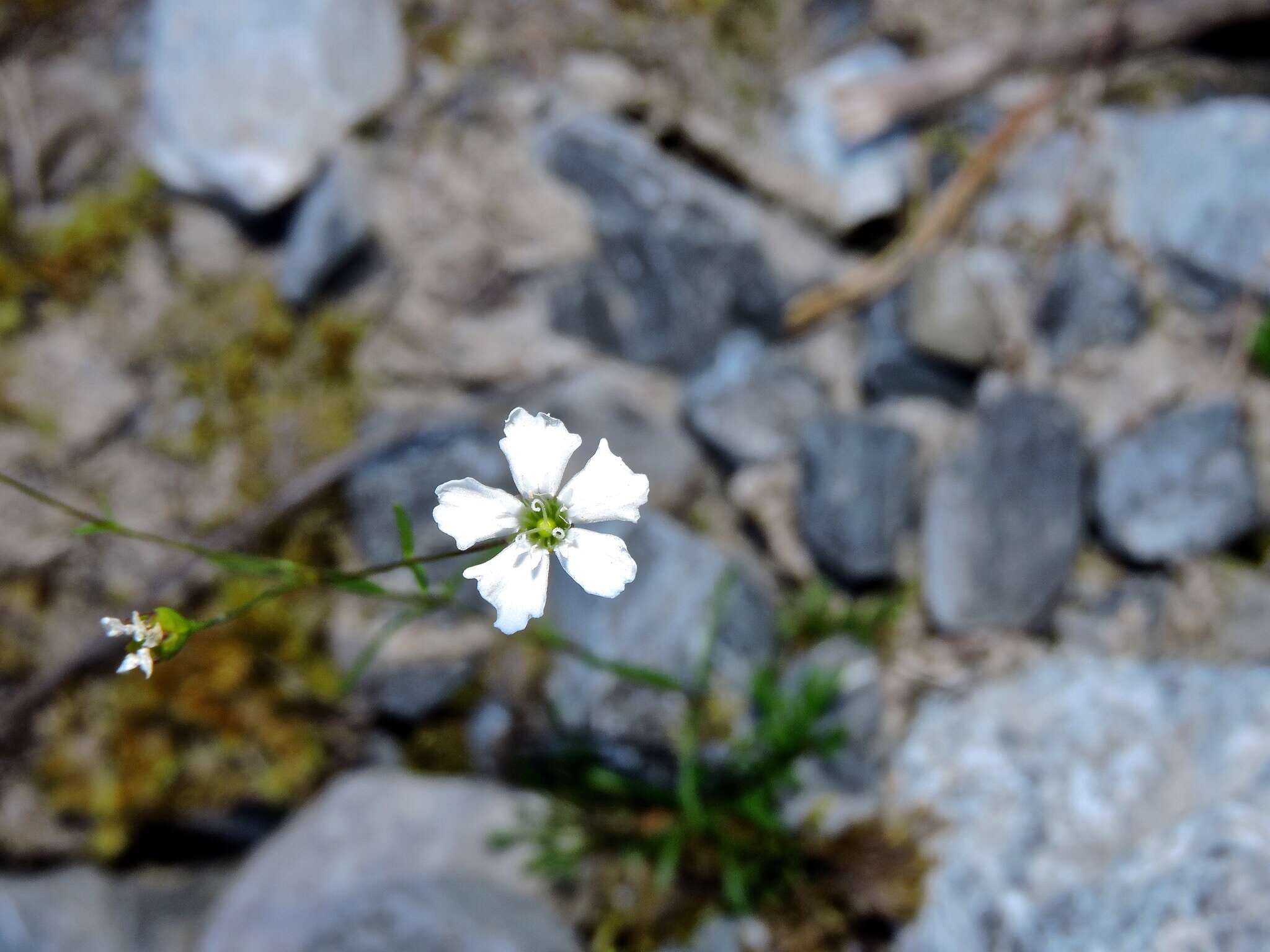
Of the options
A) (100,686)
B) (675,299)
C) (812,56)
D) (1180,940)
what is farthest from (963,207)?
(100,686)

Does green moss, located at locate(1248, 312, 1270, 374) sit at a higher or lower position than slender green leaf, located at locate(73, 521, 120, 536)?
higher

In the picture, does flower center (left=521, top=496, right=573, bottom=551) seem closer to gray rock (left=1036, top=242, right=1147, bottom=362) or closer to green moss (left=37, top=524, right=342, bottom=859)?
green moss (left=37, top=524, right=342, bottom=859)

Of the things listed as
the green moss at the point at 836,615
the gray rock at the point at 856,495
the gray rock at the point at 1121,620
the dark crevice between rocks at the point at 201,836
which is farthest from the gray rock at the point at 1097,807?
the dark crevice between rocks at the point at 201,836

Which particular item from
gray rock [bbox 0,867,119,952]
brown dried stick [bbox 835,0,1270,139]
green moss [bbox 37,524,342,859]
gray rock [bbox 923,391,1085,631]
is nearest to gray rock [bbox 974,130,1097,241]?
brown dried stick [bbox 835,0,1270,139]

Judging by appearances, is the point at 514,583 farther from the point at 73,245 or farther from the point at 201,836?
the point at 73,245

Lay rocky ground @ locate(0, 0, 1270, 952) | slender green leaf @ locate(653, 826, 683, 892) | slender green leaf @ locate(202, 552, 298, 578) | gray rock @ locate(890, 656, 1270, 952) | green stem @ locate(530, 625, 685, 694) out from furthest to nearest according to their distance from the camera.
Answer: rocky ground @ locate(0, 0, 1270, 952) → slender green leaf @ locate(653, 826, 683, 892) → green stem @ locate(530, 625, 685, 694) → gray rock @ locate(890, 656, 1270, 952) → slender green leaf @ locate(202, 552, 298, 578)

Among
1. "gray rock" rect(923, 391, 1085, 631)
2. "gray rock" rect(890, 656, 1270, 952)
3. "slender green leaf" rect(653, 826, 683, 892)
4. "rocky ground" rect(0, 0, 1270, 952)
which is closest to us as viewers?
"gray rock" rect(890, 656, 1270, 952)

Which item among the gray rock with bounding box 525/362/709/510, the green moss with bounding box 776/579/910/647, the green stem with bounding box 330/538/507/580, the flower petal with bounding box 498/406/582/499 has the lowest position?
the green moss with bounding box 776/579/910/647

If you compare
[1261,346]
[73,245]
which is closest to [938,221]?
[1261,346]
